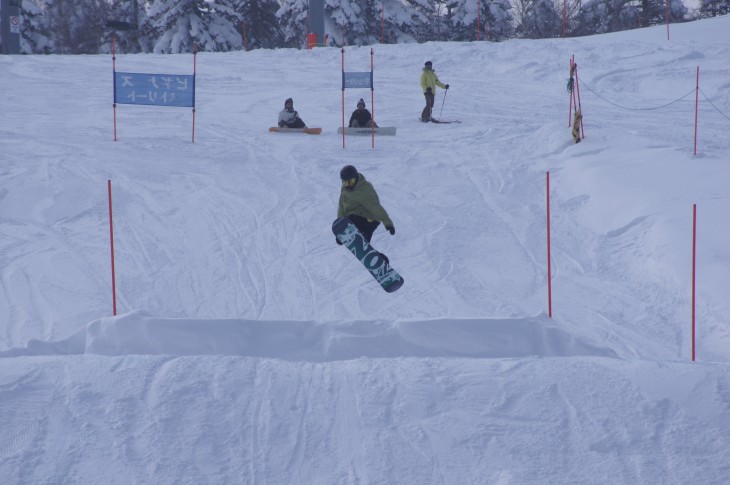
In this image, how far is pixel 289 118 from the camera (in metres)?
19.0

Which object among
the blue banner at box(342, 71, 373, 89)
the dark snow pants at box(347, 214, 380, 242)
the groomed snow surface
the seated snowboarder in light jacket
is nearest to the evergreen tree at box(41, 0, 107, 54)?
the groomed snow surface

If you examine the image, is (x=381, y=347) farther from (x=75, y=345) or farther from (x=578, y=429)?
(x=75, y=345)

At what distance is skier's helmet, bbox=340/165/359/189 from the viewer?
28.3 feet

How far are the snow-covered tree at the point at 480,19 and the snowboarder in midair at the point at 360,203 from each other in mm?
33649

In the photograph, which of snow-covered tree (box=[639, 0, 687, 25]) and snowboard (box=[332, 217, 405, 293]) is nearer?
snowboard (box=[332, 217, 405, 293])

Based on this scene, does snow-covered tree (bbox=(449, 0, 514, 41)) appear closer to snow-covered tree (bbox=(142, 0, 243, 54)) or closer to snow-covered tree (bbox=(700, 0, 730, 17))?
snow-covered tree (bbox=(142, 0, 243, 54))

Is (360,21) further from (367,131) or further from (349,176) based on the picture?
(349,176)

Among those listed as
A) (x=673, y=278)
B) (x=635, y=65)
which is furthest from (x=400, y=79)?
(x=673, y=278)

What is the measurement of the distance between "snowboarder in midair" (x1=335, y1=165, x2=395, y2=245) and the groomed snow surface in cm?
107

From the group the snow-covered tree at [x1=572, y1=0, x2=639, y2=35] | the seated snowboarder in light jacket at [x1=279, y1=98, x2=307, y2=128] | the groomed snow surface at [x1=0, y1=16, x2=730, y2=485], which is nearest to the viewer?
the groomed snow surface at [x1=0, y1=16, x2=730, y2=485]

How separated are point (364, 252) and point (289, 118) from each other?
10747 millimetres

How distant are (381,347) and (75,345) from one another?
2.70m

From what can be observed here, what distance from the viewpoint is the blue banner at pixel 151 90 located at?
1683cm

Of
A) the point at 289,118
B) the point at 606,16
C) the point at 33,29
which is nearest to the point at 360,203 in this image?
the point at 289,118
